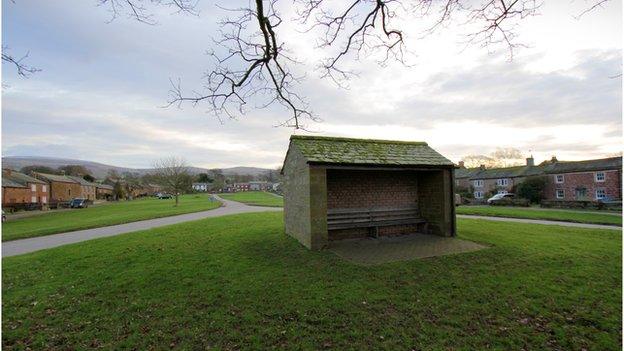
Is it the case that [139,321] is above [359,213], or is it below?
below

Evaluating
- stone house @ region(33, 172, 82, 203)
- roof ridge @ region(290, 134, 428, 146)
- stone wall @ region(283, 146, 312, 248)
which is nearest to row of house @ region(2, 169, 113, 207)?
stone house @ region(33, 172, 82, 203)

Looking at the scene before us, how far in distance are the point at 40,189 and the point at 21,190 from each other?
24.3ft

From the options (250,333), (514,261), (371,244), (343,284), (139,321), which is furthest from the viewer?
(371,244)

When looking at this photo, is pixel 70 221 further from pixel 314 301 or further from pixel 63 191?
pixel 63 191

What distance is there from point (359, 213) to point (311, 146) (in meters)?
3.13

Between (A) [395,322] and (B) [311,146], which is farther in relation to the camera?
(B) [311,146]

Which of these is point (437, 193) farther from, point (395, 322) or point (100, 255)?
point (100, 255)

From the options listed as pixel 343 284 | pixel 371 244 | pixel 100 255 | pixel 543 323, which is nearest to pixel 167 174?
pixel 100 255

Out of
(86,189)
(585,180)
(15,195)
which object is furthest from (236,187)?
(585,180)

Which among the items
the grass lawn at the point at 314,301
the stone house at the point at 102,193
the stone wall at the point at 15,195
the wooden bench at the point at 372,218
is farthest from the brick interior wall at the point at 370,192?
the stone house at the point at 102,193

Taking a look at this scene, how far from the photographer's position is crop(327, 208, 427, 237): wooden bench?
11477 mm

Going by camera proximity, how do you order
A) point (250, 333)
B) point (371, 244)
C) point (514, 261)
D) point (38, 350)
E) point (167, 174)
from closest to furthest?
point (38, 350), point (250, 333), point (514, 261), point (371, 244), point (167, 174)

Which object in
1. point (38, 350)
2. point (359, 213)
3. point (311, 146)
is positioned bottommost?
point (38, 350)

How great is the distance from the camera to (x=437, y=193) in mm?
12297
